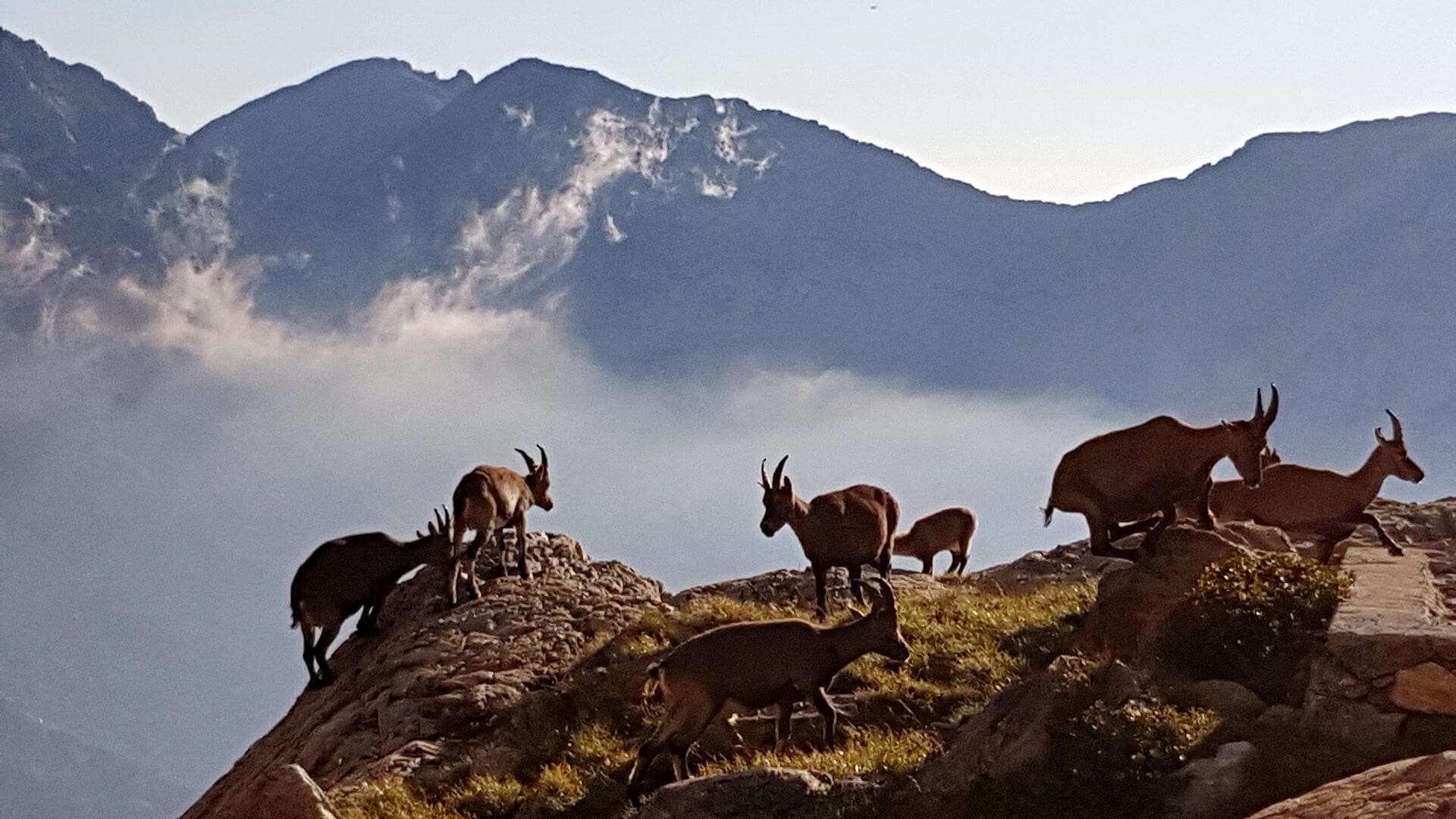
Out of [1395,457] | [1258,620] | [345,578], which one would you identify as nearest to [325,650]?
[345,578]

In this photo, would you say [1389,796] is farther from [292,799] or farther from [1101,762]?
[292,799]

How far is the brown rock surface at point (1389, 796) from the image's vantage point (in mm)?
7930

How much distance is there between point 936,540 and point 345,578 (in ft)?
33.8

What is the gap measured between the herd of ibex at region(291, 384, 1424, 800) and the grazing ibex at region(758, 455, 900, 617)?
17mm

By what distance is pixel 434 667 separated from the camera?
17672 mm

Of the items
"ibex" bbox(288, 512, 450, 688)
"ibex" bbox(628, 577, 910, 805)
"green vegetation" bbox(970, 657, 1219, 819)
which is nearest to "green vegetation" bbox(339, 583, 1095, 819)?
"ibex" bbox(628, 577, 910, 805)

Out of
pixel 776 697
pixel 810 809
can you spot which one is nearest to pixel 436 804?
pixel 776 697

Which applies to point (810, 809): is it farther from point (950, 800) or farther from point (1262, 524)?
point (1262, 524)

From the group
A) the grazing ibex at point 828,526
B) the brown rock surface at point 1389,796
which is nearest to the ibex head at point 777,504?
the grazing ibex at point 828,526

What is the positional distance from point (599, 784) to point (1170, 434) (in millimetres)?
5938

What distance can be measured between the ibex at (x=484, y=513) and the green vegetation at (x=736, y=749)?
107 inches

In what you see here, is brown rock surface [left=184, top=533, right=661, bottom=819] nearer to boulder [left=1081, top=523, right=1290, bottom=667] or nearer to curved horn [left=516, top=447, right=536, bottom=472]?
curved horn [left=516, top=447, right=536, bottom=472]

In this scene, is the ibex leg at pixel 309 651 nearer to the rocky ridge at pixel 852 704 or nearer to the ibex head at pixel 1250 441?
the rocky ridge at pixel 852 704

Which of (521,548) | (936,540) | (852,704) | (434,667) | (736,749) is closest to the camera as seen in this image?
(736,749)
